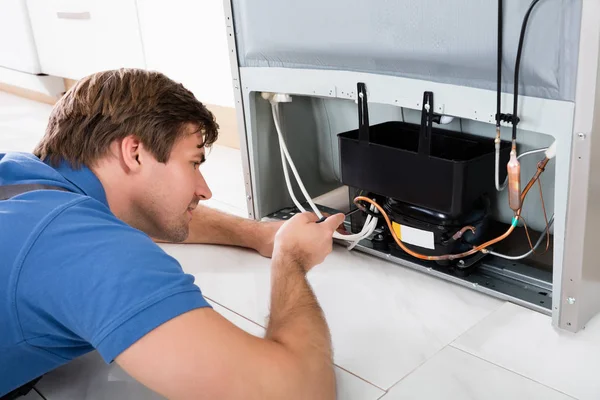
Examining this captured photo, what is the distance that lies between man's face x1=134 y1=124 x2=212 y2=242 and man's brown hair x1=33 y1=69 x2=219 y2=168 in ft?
0.05

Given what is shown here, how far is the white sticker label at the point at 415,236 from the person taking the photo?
129 centimetres

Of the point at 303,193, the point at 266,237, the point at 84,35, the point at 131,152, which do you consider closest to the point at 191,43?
the point at 84,35

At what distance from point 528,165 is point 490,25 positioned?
0.40 metres

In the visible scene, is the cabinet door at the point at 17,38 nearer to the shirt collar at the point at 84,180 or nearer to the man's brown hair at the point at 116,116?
the man's brown hair at the point at 116,116

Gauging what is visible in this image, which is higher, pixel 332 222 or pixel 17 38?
pixel 17 38

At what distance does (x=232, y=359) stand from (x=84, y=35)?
244 centimetres

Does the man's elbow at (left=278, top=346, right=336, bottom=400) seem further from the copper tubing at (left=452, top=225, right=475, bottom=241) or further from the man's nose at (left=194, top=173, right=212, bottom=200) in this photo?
the copper tubing at (left=452, top=225, right=475, bottom=241)

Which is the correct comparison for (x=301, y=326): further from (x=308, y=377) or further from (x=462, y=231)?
(x=462, y=231)

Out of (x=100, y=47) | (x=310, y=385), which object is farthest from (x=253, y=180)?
(x=100, y=47)

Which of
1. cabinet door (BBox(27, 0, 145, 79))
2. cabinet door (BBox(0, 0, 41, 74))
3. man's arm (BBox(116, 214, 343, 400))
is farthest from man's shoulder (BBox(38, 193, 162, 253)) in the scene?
cabinet door (BBox(0, 0, 41, 74))

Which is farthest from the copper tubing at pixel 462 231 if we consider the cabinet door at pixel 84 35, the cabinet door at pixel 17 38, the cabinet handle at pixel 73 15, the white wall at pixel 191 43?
the cabinet door at pixel 17 38

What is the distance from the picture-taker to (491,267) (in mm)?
1300

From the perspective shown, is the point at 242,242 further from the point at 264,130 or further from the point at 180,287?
the point at 180,287

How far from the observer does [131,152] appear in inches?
37.8
